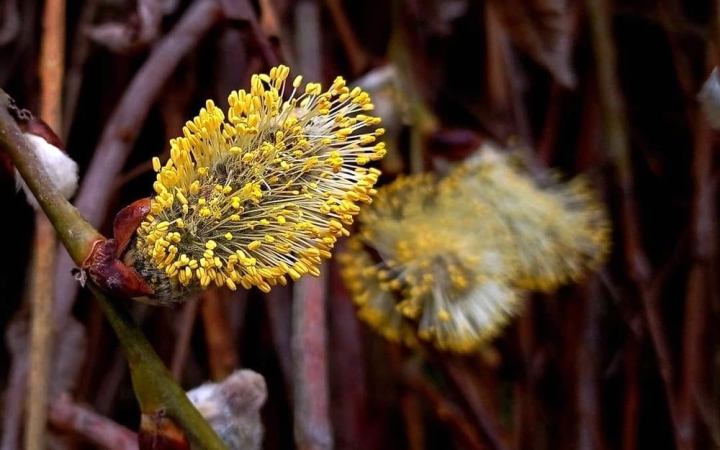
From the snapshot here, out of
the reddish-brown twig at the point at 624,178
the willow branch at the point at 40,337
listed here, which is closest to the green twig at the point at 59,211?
the willow branch at the point at 40,337

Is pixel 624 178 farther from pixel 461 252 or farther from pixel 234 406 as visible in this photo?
pixel 234 406

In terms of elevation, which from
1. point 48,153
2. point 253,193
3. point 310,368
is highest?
point 48,153

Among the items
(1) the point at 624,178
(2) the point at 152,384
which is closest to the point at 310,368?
(2) the point at 152,384

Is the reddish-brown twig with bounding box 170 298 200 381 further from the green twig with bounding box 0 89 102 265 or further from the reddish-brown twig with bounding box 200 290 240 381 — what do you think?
the green twig with bounding box 0 89 102 265

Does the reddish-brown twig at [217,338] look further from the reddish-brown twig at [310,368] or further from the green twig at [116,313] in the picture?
the green twig at [116,313]

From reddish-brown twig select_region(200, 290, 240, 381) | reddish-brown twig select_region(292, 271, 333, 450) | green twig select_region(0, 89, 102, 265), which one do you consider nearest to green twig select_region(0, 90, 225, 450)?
green twig select_region(0, 89, 102, 265)
